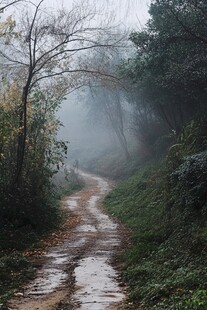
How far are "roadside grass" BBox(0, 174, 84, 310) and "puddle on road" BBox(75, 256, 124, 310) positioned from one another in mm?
1312

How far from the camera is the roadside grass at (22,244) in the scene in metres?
9.28

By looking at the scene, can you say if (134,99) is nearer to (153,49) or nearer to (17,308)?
(153,49)

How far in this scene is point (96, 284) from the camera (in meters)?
8.88

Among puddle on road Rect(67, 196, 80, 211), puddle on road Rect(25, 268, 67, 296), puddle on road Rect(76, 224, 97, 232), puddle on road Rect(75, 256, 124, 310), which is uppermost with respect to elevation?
puddle on road Rect(67, 196, 80, 211)

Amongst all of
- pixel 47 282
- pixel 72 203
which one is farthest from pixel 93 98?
pixel 72 203

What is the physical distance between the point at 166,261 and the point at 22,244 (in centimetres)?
570

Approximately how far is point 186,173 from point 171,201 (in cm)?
214

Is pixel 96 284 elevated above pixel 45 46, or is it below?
below

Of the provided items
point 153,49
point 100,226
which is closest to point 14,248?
point 100,226

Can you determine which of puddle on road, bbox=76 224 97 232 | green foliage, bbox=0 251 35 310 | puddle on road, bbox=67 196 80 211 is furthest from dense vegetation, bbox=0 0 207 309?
puddle on road, bbox=67 196 80 211

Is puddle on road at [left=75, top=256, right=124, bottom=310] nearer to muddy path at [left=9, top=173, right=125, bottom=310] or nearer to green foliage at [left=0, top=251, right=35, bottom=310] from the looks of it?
muddy path at [left=9, top=173, right=125, bottom=310]

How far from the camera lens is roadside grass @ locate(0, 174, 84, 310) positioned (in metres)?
9.28

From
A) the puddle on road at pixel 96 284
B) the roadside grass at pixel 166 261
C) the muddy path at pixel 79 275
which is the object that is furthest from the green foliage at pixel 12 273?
the roadside grass at pixel 166 261

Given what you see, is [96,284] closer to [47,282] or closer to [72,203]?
[47,282]
